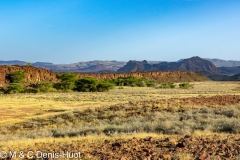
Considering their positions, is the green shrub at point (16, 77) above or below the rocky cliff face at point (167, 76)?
above

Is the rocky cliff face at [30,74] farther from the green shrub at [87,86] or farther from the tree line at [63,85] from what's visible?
the green shrub at [87,86]

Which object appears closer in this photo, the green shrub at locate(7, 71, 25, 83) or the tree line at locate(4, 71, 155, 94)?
the tree line at locate(4, 71, 155, 94)

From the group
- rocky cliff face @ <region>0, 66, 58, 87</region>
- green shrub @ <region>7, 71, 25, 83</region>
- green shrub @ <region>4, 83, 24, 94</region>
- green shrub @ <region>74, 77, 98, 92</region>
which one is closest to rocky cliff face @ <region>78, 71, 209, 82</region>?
rocky cliff face @ <region>0, 66, 58, 87</region>

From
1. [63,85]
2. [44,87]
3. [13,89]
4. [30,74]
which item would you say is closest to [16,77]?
[44,87]

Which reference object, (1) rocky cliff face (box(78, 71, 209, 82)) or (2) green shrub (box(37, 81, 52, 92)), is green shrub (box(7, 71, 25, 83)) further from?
(1) rocky cliff face (box(78, 71, 209, 82))

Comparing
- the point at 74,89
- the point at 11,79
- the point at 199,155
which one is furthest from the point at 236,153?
the point at 11,79

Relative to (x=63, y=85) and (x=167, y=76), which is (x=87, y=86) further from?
(x=167, y=76)

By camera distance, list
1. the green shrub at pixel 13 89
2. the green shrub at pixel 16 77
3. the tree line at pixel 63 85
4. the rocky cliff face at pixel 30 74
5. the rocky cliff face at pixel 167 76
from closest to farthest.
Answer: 1. the green shrub at pixel 13 89
2. the tree line at pixel 63 85
3. the green shrub at pixel 16 77
4. the rocky cliff face at pixel 30 74
5. the rocky cliff face at pixel 167 76

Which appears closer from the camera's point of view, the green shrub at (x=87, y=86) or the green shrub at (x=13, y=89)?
the green shrub at (x=13, y=89)

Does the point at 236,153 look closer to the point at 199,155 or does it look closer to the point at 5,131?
the point at 199,155

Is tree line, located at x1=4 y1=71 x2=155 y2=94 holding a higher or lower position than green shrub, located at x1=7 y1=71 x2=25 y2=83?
lower

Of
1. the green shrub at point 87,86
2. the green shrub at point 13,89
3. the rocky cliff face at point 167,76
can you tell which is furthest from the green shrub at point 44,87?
the rocky cliff face at point 167,76

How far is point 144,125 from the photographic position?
13883 millimetres

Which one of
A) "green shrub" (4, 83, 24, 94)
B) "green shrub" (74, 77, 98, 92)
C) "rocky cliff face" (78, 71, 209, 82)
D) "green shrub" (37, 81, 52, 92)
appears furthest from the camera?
"rocky cliff face" (78, 71, 209, 82)
